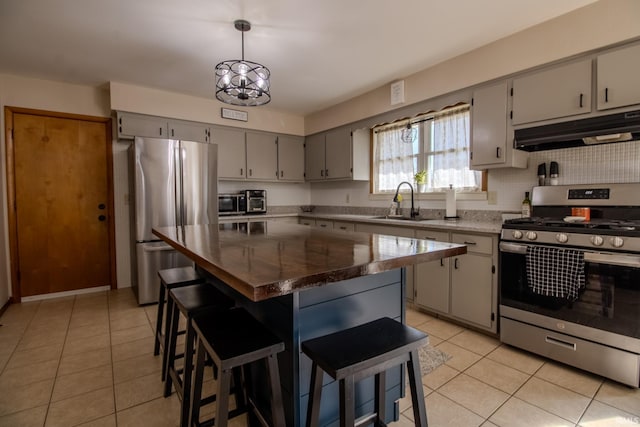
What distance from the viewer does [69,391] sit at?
6.27 ft

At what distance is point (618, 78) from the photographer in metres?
2.04

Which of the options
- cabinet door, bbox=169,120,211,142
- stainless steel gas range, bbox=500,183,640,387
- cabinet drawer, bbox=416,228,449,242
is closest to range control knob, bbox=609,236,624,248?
stainless steel gas range, bbox=500,183,640,387

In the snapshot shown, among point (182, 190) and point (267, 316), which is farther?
point (182, 190)

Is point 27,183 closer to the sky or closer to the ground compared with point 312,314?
closer to the sky

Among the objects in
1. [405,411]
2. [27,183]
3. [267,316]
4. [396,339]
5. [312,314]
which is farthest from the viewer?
[27,183]

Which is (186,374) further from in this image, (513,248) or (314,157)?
(314,157)

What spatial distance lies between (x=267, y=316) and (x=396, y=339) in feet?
1.83

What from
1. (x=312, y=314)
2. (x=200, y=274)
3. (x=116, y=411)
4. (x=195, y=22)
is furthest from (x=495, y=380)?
(x=195, y=22)

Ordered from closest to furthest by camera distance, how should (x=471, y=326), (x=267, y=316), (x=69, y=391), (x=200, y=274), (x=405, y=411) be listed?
(x=267, y=316), (x=405, y=411), (x=69, y=391), (x=200, y=274), (x=471, y=326)

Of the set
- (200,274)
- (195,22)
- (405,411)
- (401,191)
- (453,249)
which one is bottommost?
(405,411)

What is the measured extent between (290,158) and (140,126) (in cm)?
207

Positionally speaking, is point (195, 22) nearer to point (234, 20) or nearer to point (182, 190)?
point (234, 20)

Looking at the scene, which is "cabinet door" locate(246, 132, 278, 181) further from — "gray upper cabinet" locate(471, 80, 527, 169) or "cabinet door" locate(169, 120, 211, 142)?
"gray upper cabinet" locate(471, 80, 527, 169)

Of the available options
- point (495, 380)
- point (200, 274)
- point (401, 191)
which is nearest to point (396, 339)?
point (495, 380)
